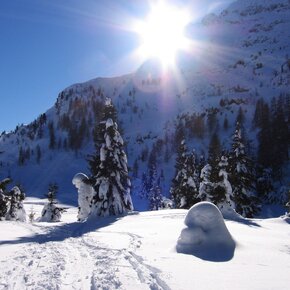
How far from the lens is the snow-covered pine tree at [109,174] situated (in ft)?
97.6

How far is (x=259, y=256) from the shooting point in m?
11.3

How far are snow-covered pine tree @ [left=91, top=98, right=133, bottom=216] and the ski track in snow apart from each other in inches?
645

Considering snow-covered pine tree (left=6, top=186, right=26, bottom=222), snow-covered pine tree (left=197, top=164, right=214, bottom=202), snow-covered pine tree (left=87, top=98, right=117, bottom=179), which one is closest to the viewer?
snow-covered pine tree (left=87, top=98, right=117, bottom=179)

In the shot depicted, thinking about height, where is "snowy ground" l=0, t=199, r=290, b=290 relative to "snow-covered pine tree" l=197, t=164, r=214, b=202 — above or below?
below

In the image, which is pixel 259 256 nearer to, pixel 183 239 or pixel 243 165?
pixel 183 239

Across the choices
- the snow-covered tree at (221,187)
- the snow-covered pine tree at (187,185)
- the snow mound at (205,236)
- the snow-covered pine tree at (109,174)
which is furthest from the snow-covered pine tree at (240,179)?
the snow mound at (205,236)

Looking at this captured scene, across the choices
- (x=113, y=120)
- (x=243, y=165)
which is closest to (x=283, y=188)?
(x=243, y=165)

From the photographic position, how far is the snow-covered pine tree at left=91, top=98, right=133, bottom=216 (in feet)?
97.6

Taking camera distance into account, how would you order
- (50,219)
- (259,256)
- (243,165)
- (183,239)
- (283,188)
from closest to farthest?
(259,256), (183,239), (243,165), (50,219), (283,188)

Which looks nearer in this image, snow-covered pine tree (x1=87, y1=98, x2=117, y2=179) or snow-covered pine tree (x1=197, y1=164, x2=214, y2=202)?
snow-covered pine tree (x1=87, y1=98, x2=117, y2=179)

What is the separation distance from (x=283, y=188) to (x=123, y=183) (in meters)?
53.6

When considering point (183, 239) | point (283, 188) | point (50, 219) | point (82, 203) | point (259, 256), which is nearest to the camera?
point (259, 256)

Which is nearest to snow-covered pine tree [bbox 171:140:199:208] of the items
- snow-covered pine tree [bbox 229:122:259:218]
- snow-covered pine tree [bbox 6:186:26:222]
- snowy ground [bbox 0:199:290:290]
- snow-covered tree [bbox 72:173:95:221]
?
snow-covered pine tree [bbox 229:122:259:218]

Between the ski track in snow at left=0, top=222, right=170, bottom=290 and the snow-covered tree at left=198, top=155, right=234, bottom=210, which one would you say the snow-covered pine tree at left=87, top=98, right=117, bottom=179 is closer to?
the snow-covered tree at left=198, top=155, right=234, bottom=210
